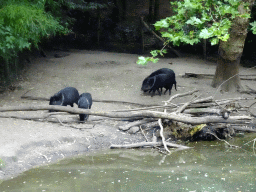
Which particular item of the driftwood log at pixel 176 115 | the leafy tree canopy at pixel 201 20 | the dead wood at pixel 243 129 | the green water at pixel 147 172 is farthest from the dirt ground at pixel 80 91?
the leafy tree canopy at pixel 201 20

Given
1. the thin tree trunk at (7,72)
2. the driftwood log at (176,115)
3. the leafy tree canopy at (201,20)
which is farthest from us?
the thin tree trunk at (7,72)

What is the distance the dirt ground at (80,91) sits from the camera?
623cm

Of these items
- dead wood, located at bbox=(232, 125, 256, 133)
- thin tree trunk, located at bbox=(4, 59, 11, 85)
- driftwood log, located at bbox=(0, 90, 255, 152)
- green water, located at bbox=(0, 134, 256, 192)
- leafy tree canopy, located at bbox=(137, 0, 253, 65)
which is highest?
leafy tree canopy, located at bbox=(137, 0, 253, 65)

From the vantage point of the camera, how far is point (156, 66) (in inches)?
572

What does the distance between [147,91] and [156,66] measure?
12.0 ft

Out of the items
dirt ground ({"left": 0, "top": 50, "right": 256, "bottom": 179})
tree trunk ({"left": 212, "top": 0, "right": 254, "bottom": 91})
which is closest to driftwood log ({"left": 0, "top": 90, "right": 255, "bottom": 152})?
dirt ground ({"left": 0, "top": 50, "right": 256, "bottom": 179})

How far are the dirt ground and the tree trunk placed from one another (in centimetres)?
46

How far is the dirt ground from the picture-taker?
6.23m

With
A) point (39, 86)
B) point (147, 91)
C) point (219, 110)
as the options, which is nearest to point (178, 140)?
point (219, 110)

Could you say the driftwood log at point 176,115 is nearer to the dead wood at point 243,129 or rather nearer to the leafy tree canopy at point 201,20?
the dead wood at point 243,129

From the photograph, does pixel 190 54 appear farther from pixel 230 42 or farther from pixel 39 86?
Result: pixel 39 86

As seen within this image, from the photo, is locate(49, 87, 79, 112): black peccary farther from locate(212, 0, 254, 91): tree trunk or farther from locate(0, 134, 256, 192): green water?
locate(212, 0, 254, 91): tree trunk

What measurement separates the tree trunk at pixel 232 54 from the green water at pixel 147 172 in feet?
13.9

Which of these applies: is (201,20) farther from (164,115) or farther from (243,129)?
(243,129)
